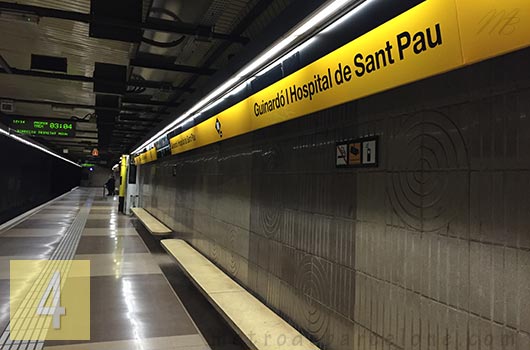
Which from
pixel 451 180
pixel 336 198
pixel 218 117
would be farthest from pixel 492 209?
pixel 218 117

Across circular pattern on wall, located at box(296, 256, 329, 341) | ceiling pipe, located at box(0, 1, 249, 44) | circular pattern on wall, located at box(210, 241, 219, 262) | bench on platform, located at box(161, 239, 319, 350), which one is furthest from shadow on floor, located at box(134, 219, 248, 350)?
ceiling pipe, located at box(0, 1, 249, 44)

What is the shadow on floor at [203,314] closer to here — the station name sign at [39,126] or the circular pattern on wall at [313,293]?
the circular pattern on wall at [313,293]

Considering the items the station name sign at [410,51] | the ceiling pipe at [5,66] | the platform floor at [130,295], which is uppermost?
the ceiling pipe at [5,66]

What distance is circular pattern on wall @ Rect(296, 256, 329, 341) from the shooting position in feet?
8.34

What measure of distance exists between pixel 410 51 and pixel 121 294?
166 inches

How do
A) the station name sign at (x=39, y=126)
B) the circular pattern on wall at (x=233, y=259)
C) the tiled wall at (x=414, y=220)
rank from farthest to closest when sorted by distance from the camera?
the station name sign at (x=39, y=126) < the circular pattern on wall at (x=233, y=259) < the tiled wall at (x=414, y=220)

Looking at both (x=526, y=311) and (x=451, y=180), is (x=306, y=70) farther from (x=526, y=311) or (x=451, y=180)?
(x=526, y=311)

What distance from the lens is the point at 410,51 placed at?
1621 mm

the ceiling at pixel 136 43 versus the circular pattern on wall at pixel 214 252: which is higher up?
the ceiling at pixel 136 43

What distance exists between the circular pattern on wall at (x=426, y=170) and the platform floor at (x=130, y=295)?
2.10m

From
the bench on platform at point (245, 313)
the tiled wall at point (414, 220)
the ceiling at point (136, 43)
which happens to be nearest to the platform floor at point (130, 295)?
the bench on platform at point (245, 313)

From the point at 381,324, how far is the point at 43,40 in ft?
15.3

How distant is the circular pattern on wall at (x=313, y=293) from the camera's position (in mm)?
2543

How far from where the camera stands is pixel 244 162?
13.7 feet
